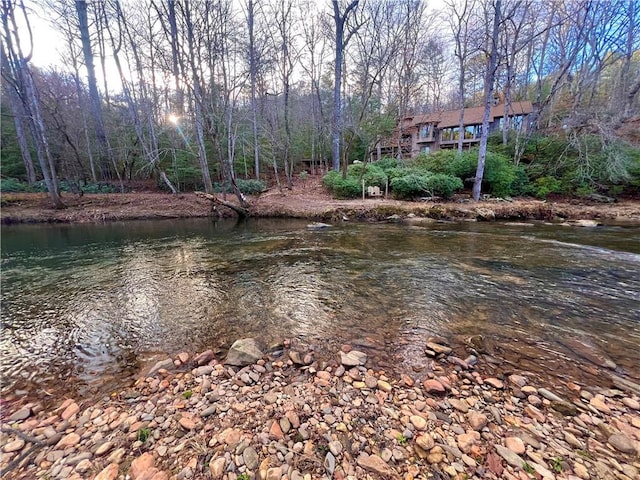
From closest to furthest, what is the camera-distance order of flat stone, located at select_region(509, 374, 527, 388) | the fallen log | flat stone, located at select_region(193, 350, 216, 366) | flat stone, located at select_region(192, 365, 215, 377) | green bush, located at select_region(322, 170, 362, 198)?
flat stone, located at select_region(509, 374, 527, 388) < flat stone, located at select_region(192, 365, 215, 377) < flat stone, located at select_region(193, 350, 216, 366) < the fallen log < green bush, located at select_region(322, 170, 362, 198)

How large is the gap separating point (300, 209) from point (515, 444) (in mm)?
11904

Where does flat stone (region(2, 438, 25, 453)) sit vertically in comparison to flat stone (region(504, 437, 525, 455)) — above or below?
below

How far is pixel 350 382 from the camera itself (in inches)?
108

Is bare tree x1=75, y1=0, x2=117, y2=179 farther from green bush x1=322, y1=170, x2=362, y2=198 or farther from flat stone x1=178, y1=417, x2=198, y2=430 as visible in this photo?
flat stone x1=178, y1=417, x2=198, y2=430

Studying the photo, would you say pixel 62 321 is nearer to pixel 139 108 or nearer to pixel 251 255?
pixel 251 255

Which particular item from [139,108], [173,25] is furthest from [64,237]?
[139,108]

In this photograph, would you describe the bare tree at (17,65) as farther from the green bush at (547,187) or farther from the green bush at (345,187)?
the green bush at (547,187)

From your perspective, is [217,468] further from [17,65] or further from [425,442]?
[17,65]

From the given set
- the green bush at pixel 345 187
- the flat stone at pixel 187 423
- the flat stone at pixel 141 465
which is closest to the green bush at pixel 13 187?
the green bush at pixel 345 187

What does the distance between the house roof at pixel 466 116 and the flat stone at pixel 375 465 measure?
91.4 ft

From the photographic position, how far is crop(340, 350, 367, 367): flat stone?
3.03 metres

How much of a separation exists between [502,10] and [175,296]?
19.8 m

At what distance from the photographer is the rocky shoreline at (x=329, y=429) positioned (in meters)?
1.83

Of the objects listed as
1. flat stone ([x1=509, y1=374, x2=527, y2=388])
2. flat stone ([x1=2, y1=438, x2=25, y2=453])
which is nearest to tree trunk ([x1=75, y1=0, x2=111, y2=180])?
flat stone ([x1=2, y1=438, x2=25, y2=453])
